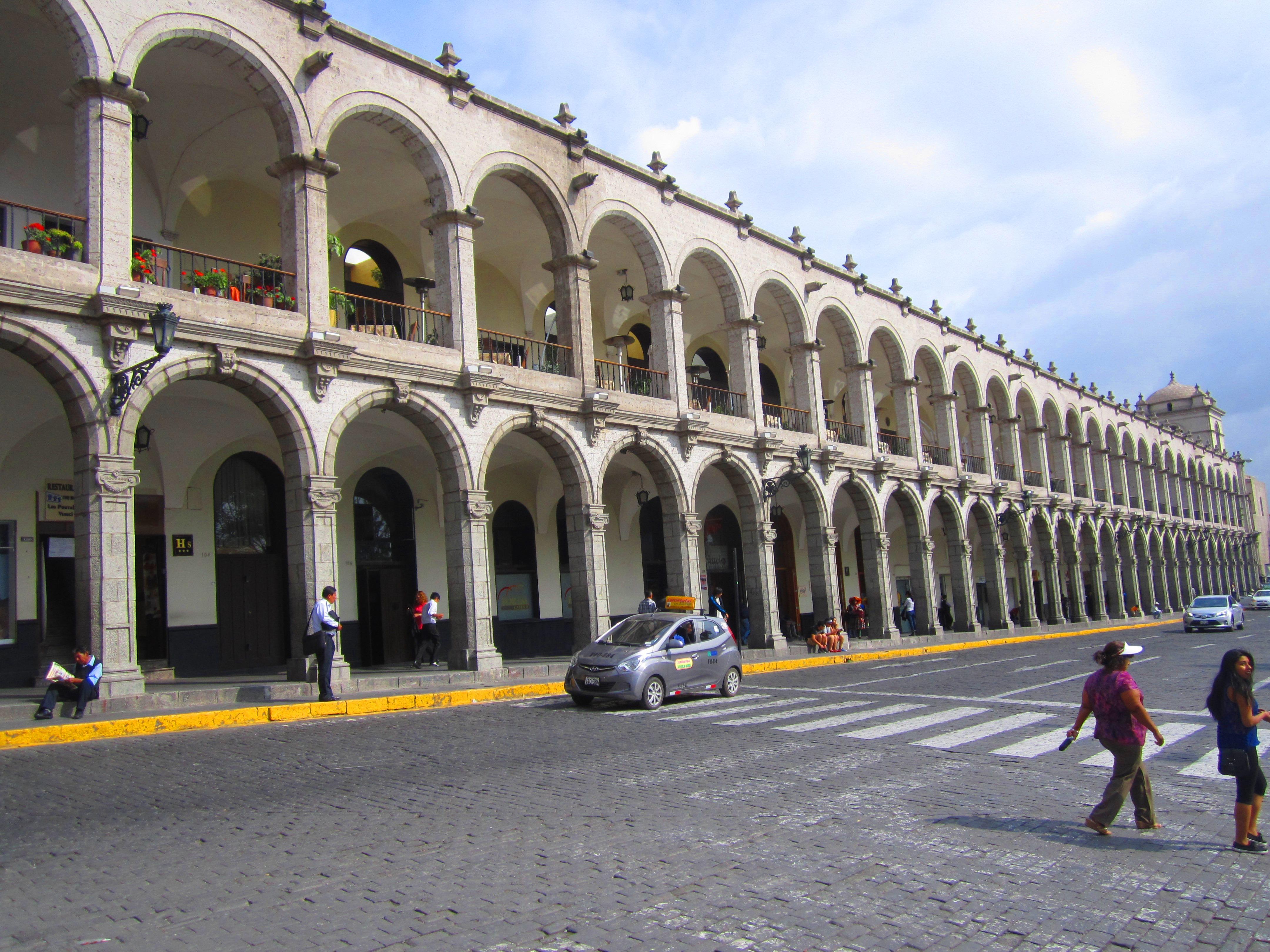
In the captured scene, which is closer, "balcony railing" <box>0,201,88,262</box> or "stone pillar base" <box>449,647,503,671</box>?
"balcony railing" <box>0,201,88,262</box>

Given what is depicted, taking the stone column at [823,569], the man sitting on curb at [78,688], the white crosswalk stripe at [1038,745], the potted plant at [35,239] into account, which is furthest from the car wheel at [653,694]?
the stone column at [823,569]

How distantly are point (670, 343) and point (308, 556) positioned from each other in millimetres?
11011

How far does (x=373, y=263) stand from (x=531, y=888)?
1738 centimetres

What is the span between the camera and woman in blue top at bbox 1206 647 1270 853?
17.9 ft

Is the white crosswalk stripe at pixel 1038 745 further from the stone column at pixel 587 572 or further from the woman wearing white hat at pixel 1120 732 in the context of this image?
the stone column at pixel 587 572

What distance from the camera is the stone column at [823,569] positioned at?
25703 millimetres

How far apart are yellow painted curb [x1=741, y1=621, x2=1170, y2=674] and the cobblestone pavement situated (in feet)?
23.7

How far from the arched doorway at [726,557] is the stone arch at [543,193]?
12479 millimetres

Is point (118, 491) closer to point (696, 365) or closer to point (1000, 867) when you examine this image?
point (1000, 867)

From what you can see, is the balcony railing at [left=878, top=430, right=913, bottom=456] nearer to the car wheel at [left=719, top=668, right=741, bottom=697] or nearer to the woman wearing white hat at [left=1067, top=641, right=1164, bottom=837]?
the car wheel at [left=719, top=668, right=741, bottom=697]

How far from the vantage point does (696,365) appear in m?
29.3

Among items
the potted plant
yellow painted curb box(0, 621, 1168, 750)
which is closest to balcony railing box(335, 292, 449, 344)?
the potted plant

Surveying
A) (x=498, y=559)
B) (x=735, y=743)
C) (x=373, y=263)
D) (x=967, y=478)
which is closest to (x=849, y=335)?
(x=967, y=478)

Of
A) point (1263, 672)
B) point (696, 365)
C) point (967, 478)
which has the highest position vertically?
point (696, 365)
